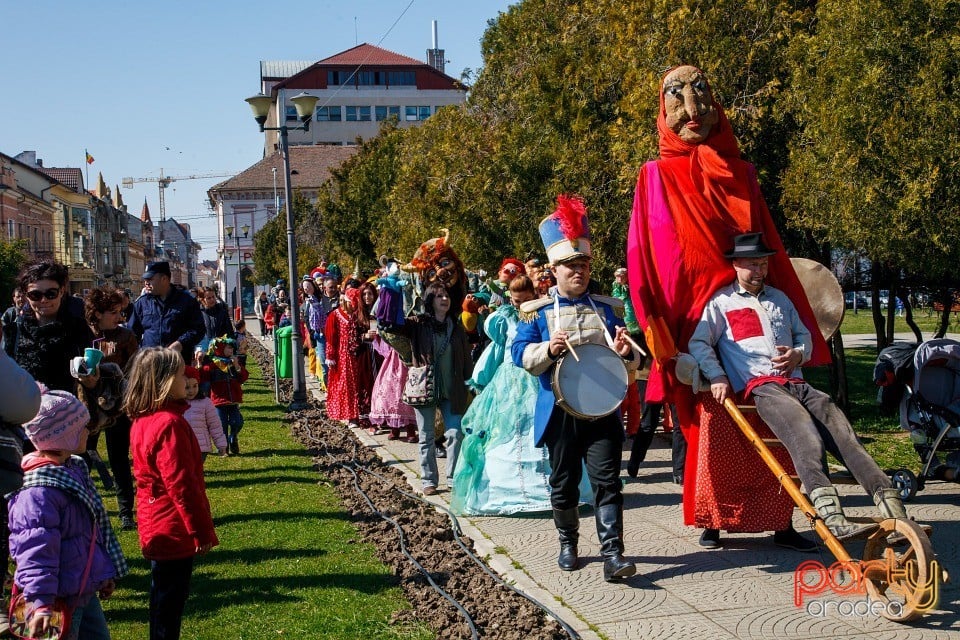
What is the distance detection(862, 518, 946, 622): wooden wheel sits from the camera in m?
4.65

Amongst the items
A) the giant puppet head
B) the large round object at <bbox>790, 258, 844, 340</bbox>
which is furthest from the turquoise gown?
the large round object at <bbox>790, 258, 844, 340</bbox>

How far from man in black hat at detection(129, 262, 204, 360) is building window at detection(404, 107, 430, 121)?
90149mm

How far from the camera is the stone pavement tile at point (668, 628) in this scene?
500cm

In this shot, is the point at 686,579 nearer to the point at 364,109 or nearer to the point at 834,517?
the point at 834,517

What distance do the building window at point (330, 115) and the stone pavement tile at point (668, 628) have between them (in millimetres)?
94917

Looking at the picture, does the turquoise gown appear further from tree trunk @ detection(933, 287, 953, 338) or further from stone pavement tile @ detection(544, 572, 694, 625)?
tree trunk @ detection(933, 287, 953, 338)

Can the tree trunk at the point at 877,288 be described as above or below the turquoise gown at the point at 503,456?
above

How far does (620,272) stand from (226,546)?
5.11 meters

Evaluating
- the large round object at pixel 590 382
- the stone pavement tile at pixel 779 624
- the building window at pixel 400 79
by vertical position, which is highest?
the building window at pixel 400 79

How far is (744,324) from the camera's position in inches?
241

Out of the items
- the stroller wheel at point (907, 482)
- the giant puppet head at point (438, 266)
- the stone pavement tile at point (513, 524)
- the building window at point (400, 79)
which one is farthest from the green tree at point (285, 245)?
the building window at point (400, 79)

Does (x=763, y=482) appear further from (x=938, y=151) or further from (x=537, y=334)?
(x=938, y=151)

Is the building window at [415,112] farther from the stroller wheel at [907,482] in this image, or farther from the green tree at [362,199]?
the stroller wheel at [907,482]

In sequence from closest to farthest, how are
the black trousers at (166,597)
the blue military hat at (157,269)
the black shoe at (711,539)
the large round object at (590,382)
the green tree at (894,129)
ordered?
the black trousers at (166,597)
the large round object at (590,382)
the black shoe at (711,539)
the blue military hat at (157,269)
the green tree at (894,129)
